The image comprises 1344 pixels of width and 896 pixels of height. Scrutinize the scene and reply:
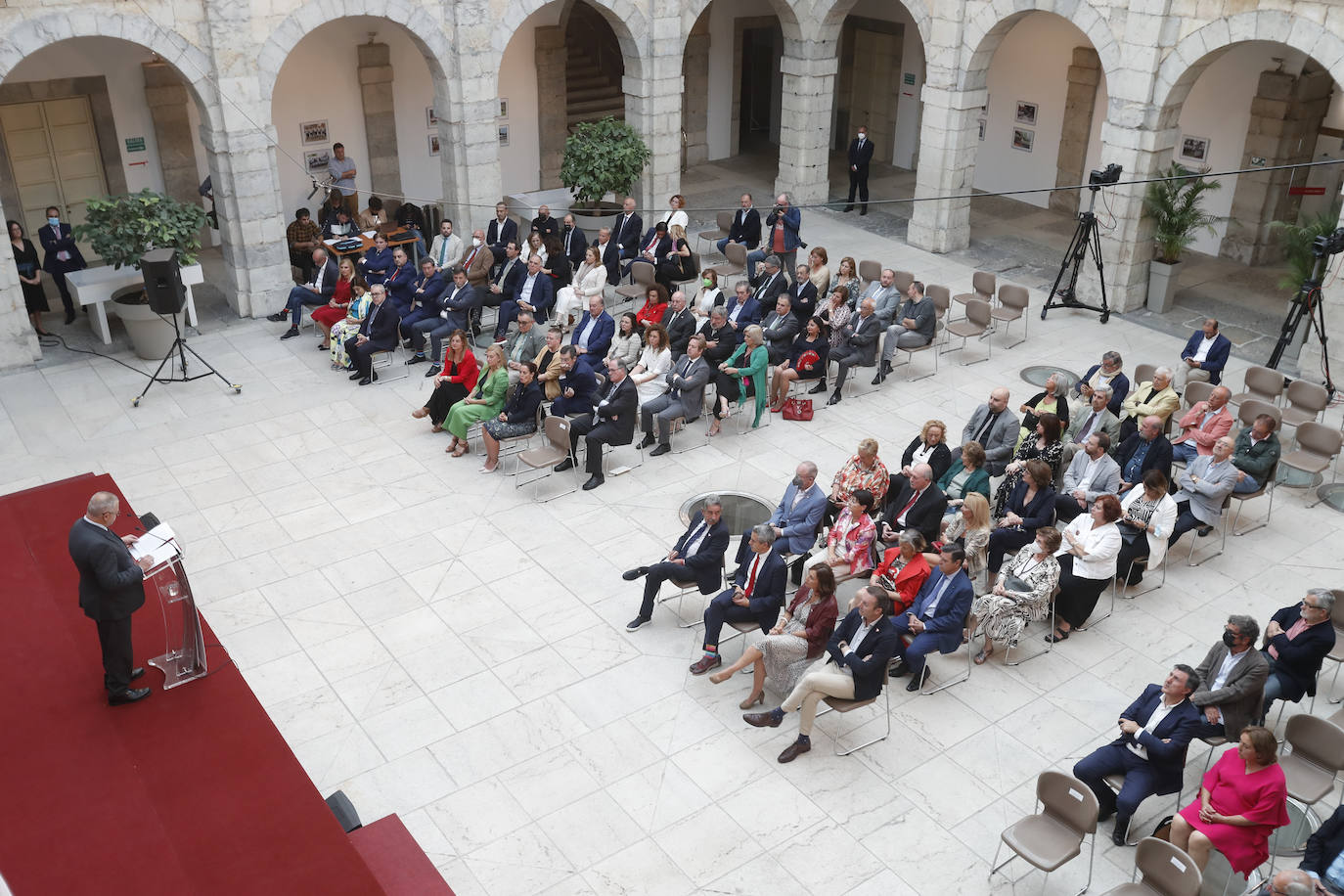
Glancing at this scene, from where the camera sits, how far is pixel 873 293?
13836mm

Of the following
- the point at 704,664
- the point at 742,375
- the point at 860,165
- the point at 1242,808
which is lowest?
the point at 704,664

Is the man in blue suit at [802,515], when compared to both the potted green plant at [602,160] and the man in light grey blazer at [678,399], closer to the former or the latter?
the man in light grey blazer at [678,399]

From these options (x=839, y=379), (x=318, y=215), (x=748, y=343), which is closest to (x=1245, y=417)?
(x=839, y=379)

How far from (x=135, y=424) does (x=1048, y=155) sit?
1454 cm

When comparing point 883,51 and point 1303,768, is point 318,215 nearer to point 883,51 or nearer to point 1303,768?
point 883,51

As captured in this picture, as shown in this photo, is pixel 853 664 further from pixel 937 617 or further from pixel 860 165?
pixel 860 165

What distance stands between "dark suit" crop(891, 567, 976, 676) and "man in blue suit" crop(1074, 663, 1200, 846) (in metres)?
1.32

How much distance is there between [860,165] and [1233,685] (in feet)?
42.4

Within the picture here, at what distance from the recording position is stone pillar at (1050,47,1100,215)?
1883 centimetres

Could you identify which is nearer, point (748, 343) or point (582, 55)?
point (748, 343)

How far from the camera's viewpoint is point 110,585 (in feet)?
23.4

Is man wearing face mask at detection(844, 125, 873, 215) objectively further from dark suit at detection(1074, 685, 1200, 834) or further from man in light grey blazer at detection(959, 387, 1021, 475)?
dark suit at detection(1074, 685, 1200, 834)

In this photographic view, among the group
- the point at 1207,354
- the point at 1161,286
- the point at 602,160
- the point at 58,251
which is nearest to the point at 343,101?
the point at 602,160

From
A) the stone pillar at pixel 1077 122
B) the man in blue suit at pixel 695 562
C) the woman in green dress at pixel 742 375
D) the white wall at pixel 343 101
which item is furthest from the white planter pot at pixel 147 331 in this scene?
the stone pillar at pixel 1077 122
